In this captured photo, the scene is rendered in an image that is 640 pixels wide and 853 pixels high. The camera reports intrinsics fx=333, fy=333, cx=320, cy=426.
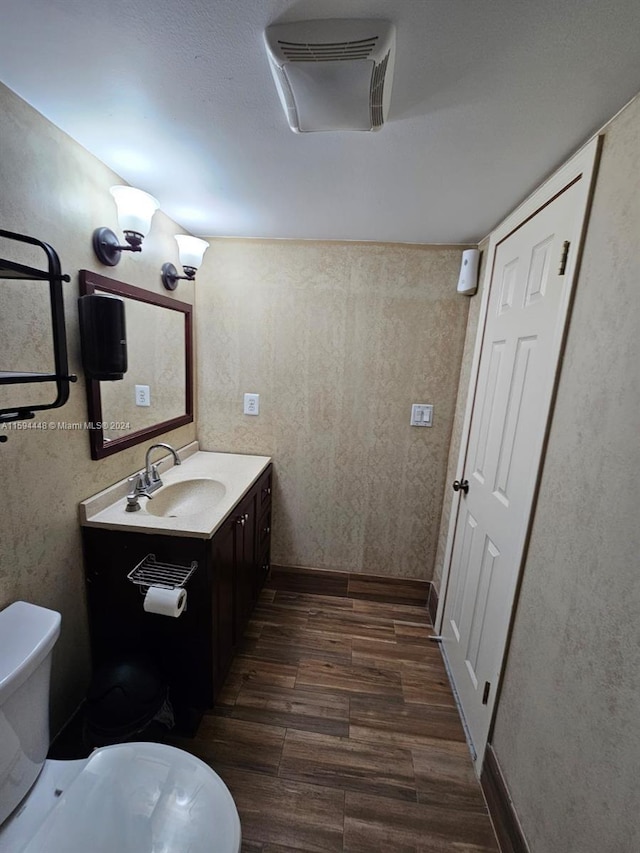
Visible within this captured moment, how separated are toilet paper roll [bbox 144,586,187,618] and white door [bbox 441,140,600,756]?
120 cm

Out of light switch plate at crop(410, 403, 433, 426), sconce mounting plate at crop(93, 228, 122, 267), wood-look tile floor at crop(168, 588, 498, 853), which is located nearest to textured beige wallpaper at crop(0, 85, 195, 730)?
sconce mounting plate at crop(93, 228, 122, 267)

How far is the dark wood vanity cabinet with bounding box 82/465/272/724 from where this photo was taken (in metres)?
1.33

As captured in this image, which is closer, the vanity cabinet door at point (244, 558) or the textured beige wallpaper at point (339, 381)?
the vanity cabinet door at point (244, 558)

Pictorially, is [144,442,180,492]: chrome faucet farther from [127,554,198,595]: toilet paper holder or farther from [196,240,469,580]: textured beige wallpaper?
[196,240,469,580]: textured beige wallpaper

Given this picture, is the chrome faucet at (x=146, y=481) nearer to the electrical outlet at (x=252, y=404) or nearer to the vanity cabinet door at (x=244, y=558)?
the vanity cabinet door at (x=244, y=558)

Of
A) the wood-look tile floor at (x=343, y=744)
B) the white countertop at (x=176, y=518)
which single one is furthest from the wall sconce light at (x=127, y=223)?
the wood-look tile floor at (x=343, y=744)

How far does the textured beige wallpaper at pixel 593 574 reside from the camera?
74 centimetres

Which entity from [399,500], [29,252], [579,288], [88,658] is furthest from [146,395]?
[579,288]

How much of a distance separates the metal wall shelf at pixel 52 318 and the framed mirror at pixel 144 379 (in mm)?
359

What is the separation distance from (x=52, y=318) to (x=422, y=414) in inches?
72.7

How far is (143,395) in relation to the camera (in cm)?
168

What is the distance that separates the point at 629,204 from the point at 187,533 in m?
1.68

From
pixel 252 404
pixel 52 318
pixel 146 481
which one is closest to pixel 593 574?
pixel 52 318

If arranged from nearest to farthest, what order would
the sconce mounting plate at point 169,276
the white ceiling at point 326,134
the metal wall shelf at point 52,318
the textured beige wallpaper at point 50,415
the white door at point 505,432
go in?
the white ceiling at point 326,134, the metal wall shelf at point 52,318, the textured beige wallpaper at point 50,415, the white door at point 505,432, the sconce mounting plate at point 169,276
